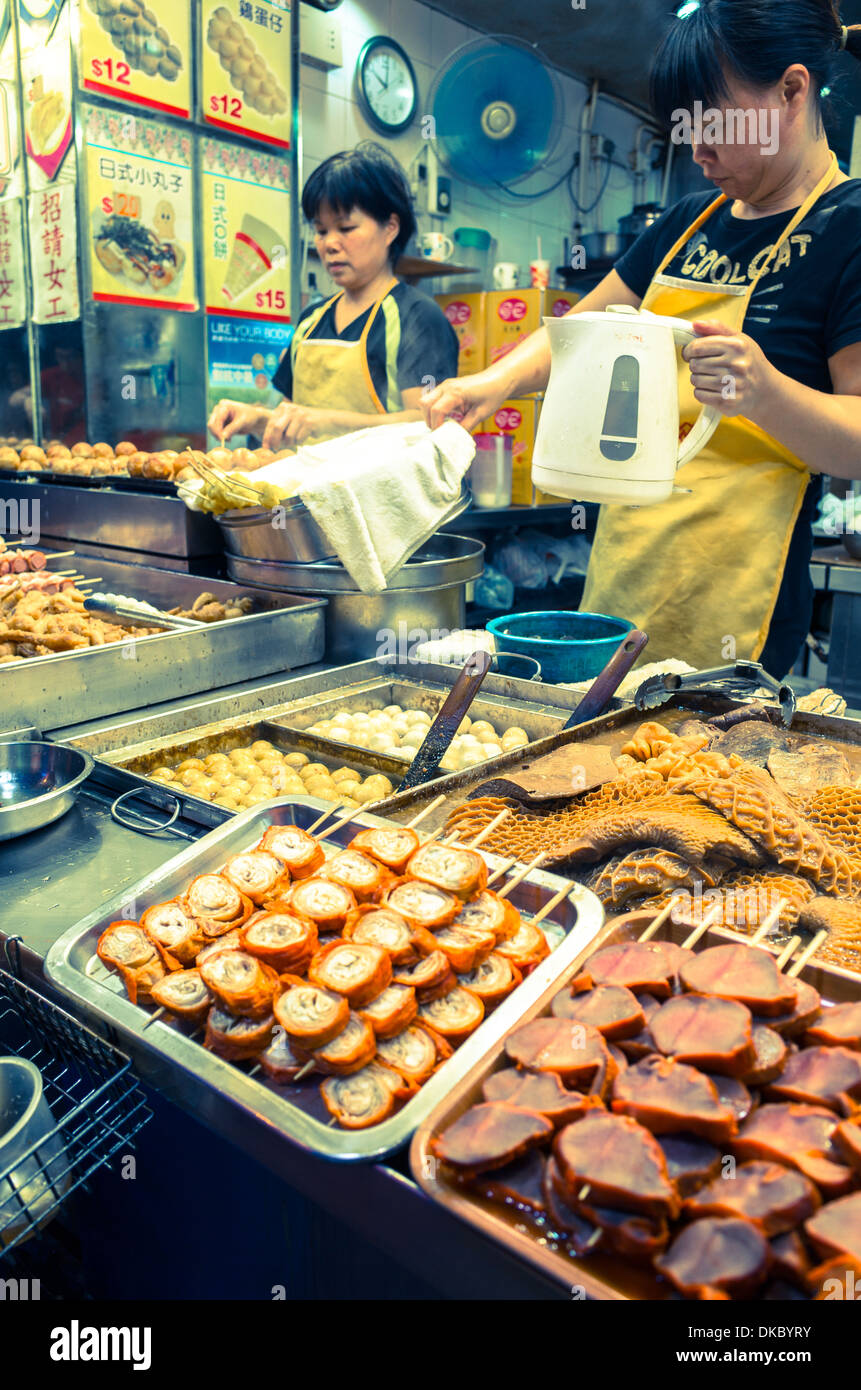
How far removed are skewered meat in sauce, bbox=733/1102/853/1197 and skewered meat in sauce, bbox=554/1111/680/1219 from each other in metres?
0.10

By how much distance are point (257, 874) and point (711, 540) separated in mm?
1887

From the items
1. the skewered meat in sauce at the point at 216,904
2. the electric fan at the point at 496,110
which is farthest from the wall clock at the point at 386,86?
the skewered meat in sauce at the point at 216,904

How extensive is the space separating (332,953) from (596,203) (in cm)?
888

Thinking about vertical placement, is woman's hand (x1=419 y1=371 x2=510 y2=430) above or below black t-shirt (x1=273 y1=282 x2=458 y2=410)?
below

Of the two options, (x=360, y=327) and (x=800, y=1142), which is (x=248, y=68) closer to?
(x=360, y=327)

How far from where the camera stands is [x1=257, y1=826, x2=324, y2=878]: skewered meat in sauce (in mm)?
1363

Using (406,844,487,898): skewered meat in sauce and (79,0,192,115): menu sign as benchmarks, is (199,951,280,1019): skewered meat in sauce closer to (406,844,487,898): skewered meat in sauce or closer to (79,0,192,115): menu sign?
(406,844,487,898): skewered meat in sauce

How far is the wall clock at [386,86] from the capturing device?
6363mm

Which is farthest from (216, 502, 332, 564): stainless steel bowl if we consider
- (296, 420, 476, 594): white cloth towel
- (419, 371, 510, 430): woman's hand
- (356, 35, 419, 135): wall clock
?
(356, 35, 419, 135): wall clock

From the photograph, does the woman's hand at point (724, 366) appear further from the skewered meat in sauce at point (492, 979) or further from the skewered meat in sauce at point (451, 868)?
the skewered meat in sauce at point (492, 979)

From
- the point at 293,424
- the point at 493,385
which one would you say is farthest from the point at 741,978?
the point at 293,424

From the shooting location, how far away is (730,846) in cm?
137

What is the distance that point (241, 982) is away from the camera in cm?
110
